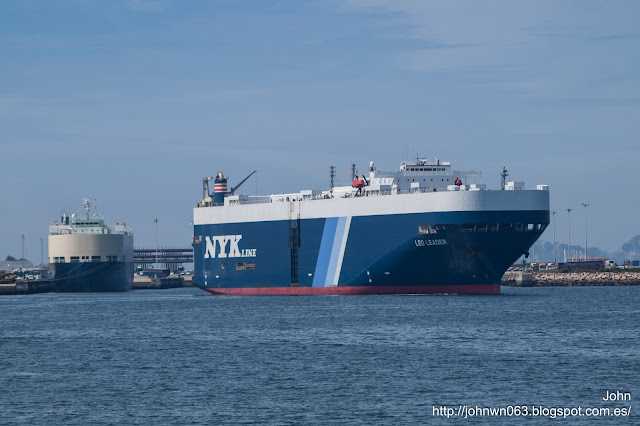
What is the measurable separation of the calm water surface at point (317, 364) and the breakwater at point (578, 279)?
63968 millimetres

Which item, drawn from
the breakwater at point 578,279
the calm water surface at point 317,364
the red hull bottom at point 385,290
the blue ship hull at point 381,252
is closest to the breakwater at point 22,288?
the blue ship hull at point 381,252

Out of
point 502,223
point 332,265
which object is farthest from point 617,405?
point 332,265

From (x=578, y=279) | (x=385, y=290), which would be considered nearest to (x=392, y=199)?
(x=385, y=290)

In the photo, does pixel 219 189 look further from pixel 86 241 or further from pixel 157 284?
pixel 157 284

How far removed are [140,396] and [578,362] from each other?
1577cm

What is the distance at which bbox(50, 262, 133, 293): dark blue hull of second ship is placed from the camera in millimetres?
117250

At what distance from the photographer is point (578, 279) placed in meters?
131

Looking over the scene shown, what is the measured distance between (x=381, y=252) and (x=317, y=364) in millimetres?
35446

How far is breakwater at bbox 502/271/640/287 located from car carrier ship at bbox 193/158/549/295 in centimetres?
4997

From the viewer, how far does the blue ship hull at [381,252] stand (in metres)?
70.9

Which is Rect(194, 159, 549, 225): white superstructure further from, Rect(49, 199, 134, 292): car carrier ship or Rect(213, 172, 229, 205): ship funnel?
Rect(49, 199, 134, 292): car carrier ship

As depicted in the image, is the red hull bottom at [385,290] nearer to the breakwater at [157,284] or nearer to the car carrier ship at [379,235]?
the car carrier ship at [379,235]

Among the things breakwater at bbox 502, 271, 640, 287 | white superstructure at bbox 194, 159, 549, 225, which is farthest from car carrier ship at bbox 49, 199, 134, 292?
breakwater at bbox 502, 271, 640, 287

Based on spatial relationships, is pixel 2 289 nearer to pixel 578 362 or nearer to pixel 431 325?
pixel 431 325
